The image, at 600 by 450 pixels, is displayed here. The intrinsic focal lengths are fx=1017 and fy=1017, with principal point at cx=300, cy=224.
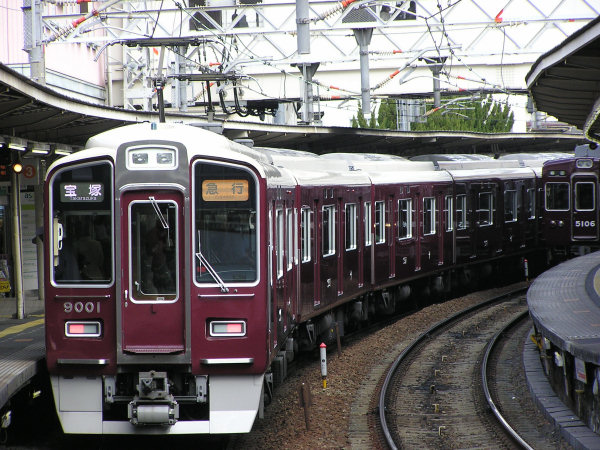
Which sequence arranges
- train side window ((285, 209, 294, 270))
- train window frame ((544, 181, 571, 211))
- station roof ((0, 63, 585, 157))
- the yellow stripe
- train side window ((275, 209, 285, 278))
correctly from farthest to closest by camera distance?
train window frame ((544, 181, 571, 211)), the yellow stripe, station roof ((0, 63, 585, 157)), train side window ((285, 209, 294, 270)), train side window ((275, 209, 285, 278))

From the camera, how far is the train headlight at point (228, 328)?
809 centimetres

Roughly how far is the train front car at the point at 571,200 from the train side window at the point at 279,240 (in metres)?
13.5

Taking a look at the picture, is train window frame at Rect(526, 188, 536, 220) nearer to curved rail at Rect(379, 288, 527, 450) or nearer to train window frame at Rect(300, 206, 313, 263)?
curved rail at Rect(379, 288, 527, 450)

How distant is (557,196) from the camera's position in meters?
22.2

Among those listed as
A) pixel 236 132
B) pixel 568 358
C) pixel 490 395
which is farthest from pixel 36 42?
pixel 568 358

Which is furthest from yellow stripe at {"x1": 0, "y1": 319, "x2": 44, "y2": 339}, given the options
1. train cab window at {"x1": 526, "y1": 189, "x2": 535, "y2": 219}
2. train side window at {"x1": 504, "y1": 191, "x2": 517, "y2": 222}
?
train cab window at {"x1": 526, "y1": 189, "x2": 535, "y2": 219}

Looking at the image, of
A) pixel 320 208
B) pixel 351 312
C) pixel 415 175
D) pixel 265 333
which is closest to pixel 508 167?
pixel 415 175

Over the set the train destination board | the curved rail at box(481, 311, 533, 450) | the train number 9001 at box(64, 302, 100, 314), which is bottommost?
the curved rail at box(481, 311, 533, 450)

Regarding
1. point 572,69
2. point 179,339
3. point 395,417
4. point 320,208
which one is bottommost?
point 395,417

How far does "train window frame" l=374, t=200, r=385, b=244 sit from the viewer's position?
15703 mm

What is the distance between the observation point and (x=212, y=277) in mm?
8094

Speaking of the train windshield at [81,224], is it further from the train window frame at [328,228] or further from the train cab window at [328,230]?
the train cab window at [328,230]

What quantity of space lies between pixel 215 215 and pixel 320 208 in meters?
4.47

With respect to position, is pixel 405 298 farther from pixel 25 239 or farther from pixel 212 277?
pixel 212 277
